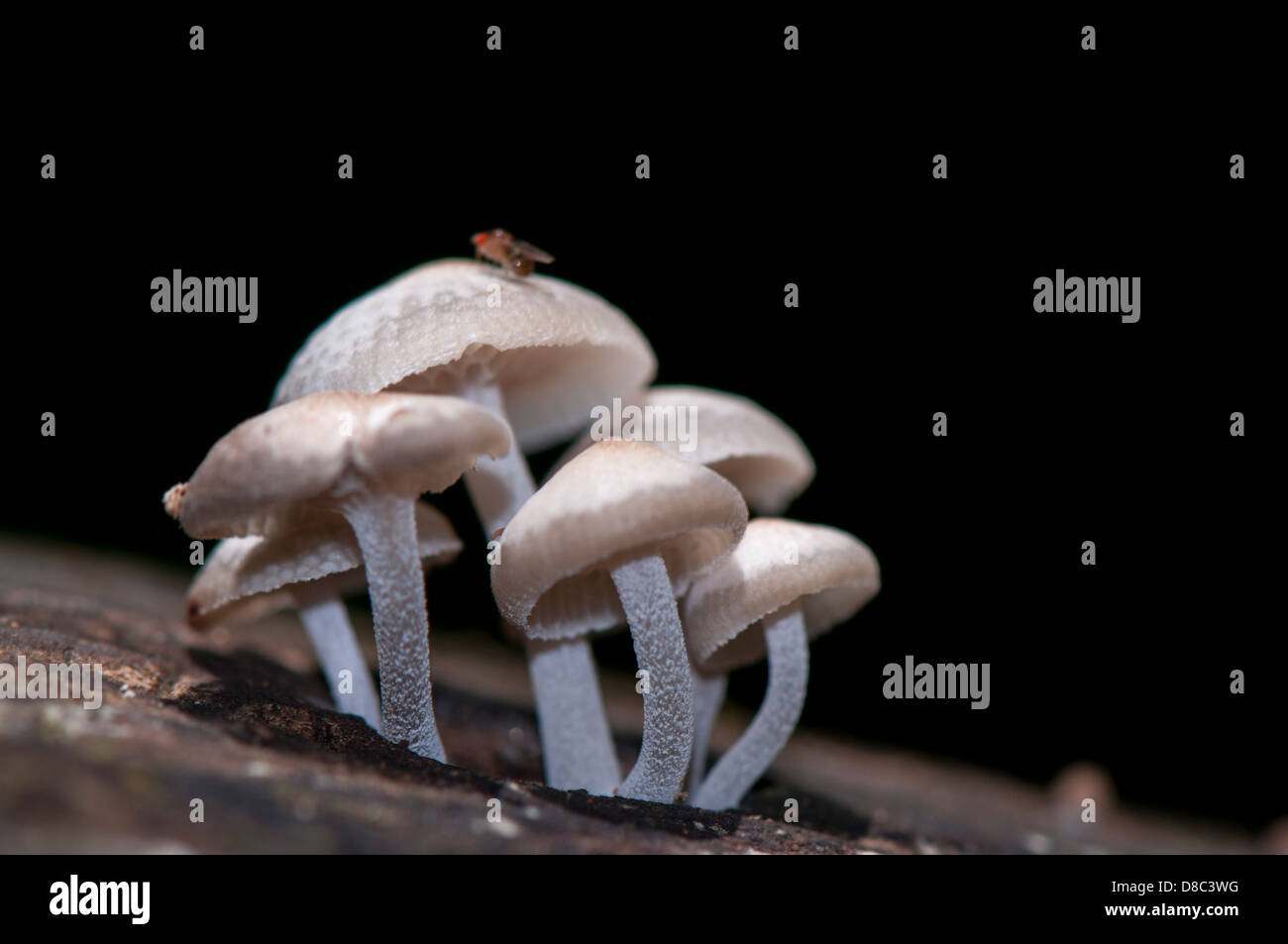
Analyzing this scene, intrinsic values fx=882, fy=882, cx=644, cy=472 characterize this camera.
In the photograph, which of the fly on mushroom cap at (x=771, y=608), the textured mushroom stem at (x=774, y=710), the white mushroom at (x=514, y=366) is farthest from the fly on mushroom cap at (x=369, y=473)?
the textured mushroom stem at (x=774, y=710)

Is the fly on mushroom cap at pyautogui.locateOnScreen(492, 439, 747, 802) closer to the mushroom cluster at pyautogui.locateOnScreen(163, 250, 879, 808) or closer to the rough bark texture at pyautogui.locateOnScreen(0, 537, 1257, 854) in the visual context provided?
the mushroom cluster at pyautogui.locateOnScreen(163, 250, 879, 808)

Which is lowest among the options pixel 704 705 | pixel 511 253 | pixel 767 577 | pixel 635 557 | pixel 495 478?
pixel 704 705

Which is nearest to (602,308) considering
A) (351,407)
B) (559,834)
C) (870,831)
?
(351,407)

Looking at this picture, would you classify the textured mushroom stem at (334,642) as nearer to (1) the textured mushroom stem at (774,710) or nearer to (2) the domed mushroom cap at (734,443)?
(2) the domed mushroom cap at (734,443)

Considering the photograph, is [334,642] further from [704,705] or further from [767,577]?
[767,577]

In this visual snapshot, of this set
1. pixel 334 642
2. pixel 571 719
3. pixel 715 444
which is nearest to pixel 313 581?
pixel 334 642

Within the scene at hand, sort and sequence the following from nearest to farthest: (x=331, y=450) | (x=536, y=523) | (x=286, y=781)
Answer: (x=286, y=781) → (x=331, y=450) → (x=536, y=523)
